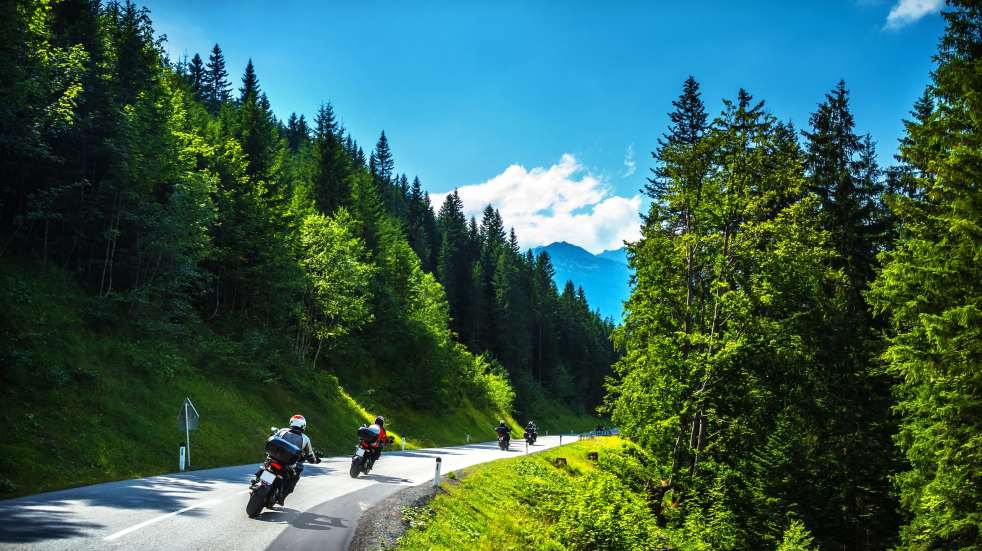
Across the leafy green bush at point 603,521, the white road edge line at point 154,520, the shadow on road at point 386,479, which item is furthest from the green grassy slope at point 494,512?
the white road edge line at point 154,520

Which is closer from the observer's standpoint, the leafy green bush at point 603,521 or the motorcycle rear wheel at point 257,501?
the motorcycle rear wheel at point 257,501

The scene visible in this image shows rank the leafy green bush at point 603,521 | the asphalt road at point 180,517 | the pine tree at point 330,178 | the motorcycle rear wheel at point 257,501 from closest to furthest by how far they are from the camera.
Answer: the asphalt road at point 180,517
the motorcycle rear wheel at point 257,501
the leafy green bush at point 603,521
the pine tree at point 330,178

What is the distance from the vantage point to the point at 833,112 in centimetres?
2659

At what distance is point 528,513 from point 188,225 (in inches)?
849

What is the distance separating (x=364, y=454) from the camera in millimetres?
18203

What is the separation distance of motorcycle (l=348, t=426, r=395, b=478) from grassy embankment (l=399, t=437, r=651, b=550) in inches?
102

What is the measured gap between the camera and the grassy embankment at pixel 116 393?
640 inches

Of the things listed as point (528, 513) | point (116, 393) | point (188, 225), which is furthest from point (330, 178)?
point (528, 513)

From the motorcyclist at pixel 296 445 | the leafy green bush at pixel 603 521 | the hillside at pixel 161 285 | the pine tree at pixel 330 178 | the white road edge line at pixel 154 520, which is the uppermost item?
the pine tree at pixel 330 178

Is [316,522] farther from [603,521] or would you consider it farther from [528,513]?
[528,513]

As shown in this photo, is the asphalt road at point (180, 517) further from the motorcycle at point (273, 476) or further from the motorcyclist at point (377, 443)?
the motorcyclist at point (377, 443)

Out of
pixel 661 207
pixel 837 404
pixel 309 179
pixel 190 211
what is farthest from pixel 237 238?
pixel 837 404

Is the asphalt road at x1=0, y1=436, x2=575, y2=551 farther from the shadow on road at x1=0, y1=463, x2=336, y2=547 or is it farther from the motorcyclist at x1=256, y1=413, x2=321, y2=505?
the motorcyclist at x1=256, y1=413, x2=321, y2=505

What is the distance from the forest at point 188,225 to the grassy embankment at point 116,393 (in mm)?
516
